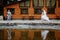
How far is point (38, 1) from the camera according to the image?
24375 mm

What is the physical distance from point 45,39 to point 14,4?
13046mm

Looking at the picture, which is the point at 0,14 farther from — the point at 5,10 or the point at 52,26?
the point at 52,26

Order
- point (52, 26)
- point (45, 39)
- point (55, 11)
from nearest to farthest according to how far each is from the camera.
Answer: point (45, 39)
point (52, 26)
point (55, 11)

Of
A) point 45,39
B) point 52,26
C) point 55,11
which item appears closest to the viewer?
point 45,39

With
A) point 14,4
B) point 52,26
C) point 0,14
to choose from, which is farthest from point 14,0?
point 52,26

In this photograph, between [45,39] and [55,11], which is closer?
[45,39]

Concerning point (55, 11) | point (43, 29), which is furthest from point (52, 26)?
point (55, 11)

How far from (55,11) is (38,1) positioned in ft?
6.47

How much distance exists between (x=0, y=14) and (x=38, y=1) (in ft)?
13.3

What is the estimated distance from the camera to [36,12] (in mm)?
24422

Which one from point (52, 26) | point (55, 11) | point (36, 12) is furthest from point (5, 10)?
point (52, 26)

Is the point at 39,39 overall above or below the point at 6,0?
below

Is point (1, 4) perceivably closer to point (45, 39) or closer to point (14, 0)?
point (14, 0)

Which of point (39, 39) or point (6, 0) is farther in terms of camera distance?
point (6, 0)
